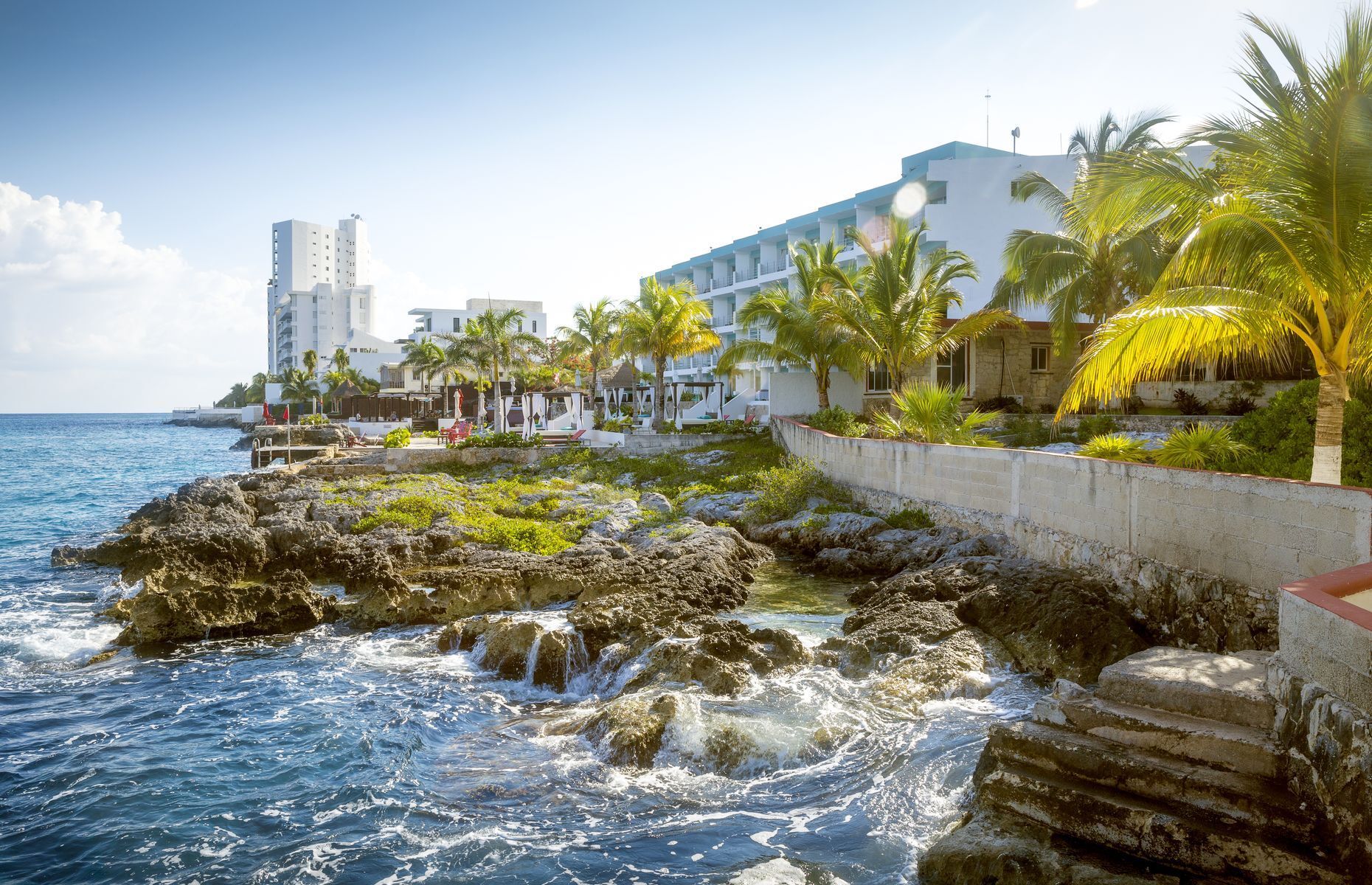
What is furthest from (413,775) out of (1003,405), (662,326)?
(662,326)

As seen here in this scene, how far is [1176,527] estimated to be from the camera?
1052cm

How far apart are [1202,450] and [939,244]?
32.1 metres

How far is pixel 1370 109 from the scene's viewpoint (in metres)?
8.38

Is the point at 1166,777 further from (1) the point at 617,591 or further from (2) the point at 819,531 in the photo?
(2) the point at 819,531

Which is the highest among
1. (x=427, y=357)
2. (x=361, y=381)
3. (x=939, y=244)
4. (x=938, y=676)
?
(x=939, y=244)

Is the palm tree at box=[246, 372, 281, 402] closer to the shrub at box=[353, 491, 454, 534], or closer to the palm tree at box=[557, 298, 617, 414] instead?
the palm tree at box=[557, 298, 617, 414]

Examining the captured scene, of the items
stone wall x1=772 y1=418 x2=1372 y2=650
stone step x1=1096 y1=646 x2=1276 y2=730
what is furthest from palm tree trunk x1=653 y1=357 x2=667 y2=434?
stone step x1=1096 y1=646 x2=1276 y2=730

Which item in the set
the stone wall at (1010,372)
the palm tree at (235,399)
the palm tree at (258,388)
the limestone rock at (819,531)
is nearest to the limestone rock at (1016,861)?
the limestone rock at (819,531)

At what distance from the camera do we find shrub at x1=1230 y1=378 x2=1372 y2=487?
35.6 ft

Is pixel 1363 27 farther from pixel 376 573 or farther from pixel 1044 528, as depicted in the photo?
pixel 376 573

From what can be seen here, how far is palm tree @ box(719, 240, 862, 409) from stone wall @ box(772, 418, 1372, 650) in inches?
483

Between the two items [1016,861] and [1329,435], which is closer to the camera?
[1016,861]

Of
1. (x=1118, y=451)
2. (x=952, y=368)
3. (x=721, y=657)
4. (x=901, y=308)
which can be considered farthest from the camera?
(x=952, y=368)

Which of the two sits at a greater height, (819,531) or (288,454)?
(288,454)
